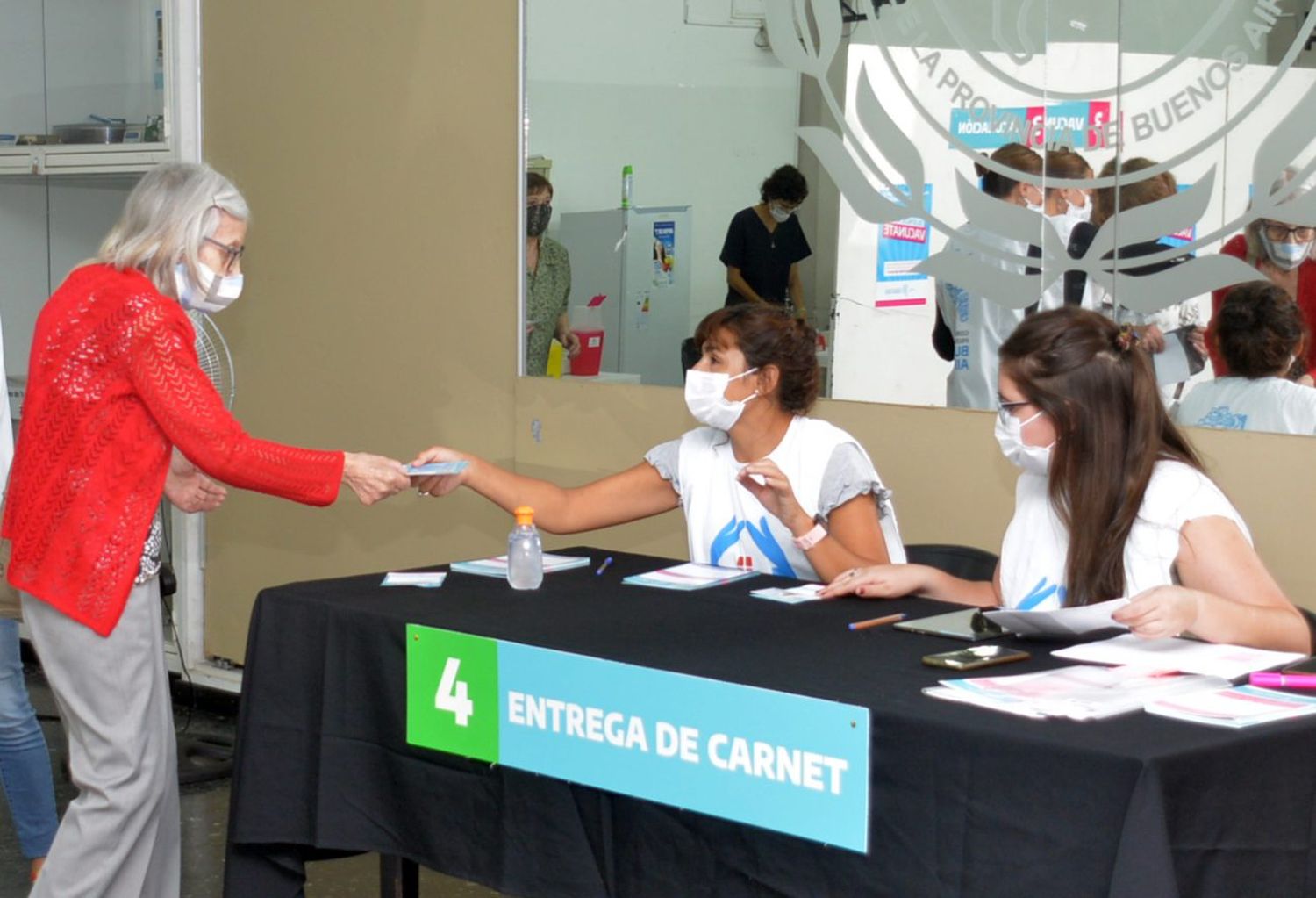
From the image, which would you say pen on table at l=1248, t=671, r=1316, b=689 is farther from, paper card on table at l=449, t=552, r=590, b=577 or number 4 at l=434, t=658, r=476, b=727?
paper card on table at l=449, t=552, r=590, b=577

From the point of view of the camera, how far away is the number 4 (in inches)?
93.0

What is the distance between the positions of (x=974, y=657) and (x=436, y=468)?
124 cm

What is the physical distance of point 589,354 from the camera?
425 centimetres

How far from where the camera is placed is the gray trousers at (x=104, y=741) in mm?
2627

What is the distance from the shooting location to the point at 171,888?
284cm

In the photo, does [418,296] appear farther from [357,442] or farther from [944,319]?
[944,319]

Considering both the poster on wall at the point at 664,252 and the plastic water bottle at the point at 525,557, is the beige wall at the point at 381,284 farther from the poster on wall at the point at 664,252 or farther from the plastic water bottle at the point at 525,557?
the plastic water bottle at the point at 525,557

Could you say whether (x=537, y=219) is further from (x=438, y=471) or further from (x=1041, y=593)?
(x=1041, y=593)

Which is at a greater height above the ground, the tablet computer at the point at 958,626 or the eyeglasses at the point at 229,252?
the eyeglasses at the point at 229,252

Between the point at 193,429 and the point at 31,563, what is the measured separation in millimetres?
357

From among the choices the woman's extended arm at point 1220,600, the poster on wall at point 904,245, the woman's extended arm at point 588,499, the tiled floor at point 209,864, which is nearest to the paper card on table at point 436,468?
the woman's extended arm at point 588,499

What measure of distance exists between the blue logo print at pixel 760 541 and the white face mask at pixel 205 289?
41.4 inches

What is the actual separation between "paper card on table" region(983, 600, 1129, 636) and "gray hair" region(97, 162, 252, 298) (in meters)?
1.46

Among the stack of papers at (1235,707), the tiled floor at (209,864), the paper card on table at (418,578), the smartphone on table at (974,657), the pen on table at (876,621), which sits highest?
the stack of papers at (1235,707)
